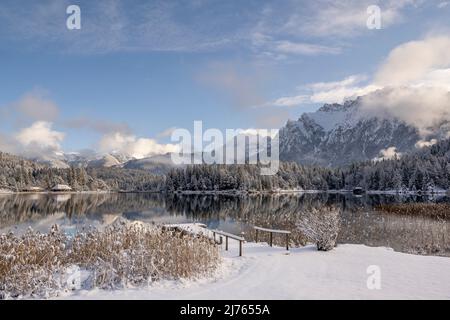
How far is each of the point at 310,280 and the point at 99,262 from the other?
22.8 ft

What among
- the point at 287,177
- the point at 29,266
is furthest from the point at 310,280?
the point at 287,177

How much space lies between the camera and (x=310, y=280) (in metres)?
12.1

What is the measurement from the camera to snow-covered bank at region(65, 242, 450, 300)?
1041 centimetres

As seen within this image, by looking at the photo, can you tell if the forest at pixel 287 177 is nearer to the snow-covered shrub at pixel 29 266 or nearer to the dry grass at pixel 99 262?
the dry grass at pixel 99 262

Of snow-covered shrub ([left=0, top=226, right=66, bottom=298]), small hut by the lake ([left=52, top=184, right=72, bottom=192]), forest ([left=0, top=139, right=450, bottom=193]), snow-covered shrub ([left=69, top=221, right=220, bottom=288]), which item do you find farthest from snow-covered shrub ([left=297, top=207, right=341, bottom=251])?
small hut by the lake ([left=52, top=184, right=72, bottom=192])

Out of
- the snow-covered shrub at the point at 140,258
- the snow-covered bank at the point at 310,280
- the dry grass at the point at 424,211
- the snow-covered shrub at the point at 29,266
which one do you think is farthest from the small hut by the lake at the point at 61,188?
the snow-covered bank at the point at 310,280

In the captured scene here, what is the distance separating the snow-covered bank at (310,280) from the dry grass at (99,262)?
2.03 ft

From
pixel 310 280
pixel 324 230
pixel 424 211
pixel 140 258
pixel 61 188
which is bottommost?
pixel 61 188

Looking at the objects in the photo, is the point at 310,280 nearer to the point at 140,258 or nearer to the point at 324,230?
the point at 140,258

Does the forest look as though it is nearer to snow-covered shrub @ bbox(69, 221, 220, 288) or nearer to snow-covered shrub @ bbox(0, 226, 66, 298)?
snow-covered shrub @ bbox(69, 221, 220, 288)

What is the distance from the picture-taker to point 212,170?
154m

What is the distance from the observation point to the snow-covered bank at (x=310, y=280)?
10.4 m
